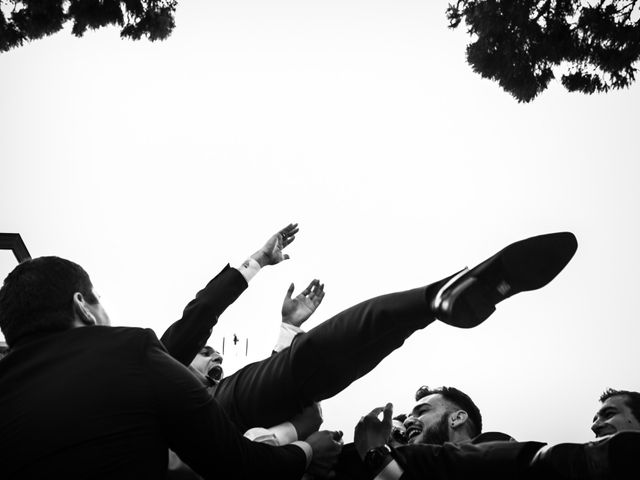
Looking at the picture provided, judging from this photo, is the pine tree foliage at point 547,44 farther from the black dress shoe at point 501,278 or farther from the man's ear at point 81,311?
the man's ear at point 81,311

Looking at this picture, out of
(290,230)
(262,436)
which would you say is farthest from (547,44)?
(262,436)

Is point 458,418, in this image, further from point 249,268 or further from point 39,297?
point 39,297

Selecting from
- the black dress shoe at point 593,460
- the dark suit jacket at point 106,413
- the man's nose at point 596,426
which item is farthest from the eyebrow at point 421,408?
the dark suit jacket at point 106,413

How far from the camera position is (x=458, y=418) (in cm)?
465

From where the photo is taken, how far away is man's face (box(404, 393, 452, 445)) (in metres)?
4.48

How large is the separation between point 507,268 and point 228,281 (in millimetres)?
1759

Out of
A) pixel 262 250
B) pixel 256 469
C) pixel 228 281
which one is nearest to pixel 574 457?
pixel 256 469

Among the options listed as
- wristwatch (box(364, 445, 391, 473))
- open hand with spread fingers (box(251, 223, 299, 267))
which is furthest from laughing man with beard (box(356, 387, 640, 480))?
open hand with spread fingers (box(251, 223, 299, 267))

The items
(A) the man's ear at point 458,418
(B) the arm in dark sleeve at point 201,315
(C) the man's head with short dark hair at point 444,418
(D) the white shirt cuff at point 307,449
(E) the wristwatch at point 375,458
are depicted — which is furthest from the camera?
(A) the man's ear at point 458,418

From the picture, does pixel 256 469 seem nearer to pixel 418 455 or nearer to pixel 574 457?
pixel 418 455

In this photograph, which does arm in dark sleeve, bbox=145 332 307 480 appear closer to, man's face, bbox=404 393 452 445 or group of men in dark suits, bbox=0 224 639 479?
group of men in dark suits, bbox=0 224 639 479

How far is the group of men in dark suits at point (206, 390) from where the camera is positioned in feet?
6.05

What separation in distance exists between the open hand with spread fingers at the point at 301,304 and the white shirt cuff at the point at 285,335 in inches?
4.2

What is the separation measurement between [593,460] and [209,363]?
11.5 ft
